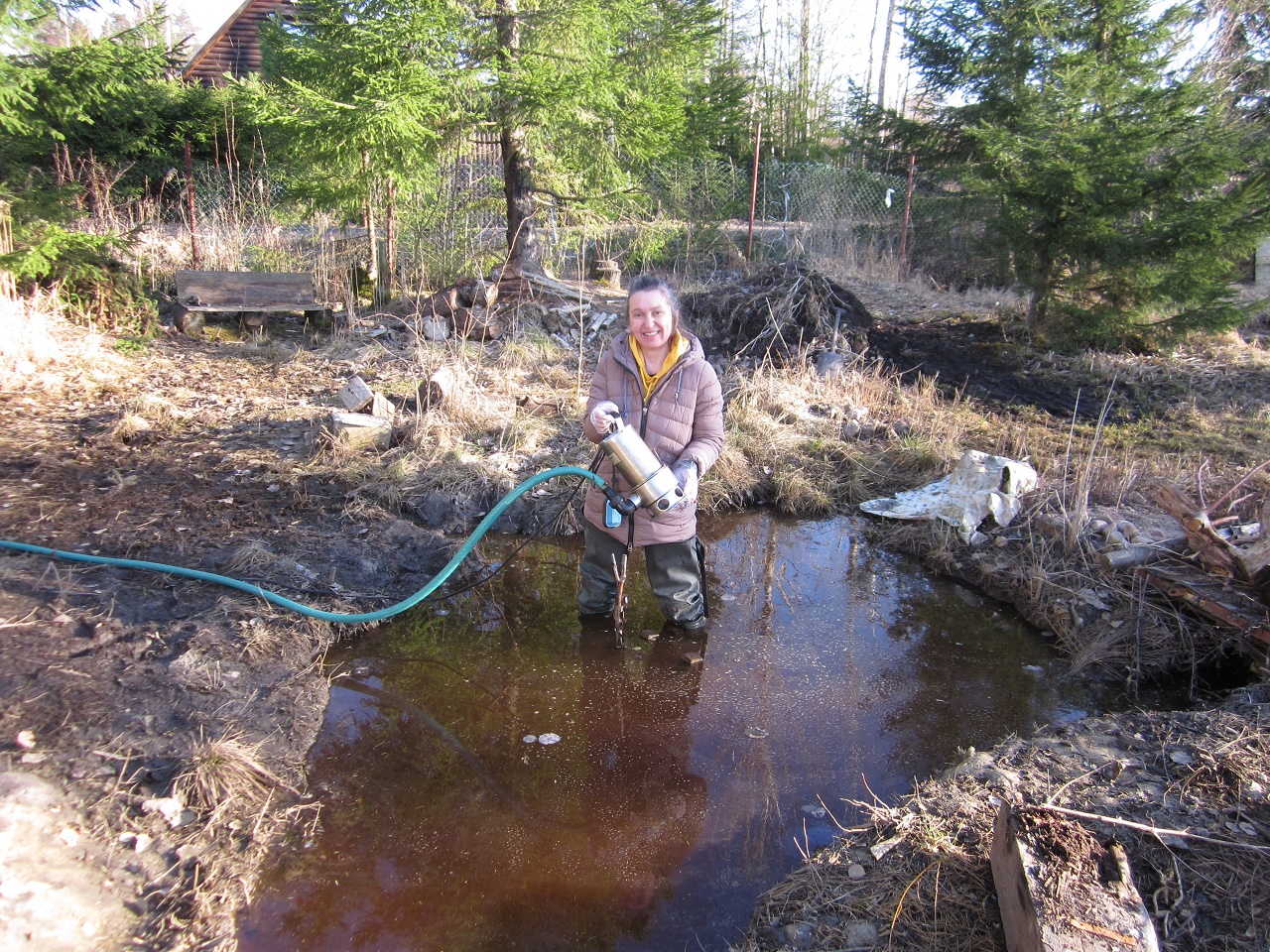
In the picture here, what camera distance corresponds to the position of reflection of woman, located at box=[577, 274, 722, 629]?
310 centimetres

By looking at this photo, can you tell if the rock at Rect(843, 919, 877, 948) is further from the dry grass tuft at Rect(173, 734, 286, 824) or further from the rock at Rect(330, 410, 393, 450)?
the rock at Rect(330, 410, 393, 450)

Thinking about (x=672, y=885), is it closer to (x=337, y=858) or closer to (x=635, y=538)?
(x=337, y=858)

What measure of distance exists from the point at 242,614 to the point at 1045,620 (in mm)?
3981

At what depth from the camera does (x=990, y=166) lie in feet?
26.5

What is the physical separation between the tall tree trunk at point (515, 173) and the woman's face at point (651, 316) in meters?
5.28

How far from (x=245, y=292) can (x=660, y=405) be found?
676 centimetres

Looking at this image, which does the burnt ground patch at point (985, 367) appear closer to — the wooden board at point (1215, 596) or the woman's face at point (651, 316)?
the wooden board at point (1215, 596)

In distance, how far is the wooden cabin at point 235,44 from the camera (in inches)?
719

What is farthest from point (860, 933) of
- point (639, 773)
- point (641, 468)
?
point (641, 468)

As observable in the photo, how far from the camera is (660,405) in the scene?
3.27m

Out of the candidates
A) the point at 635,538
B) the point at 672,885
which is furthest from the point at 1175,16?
the point at 672,885

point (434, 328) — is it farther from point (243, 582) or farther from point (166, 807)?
point (166, 807)

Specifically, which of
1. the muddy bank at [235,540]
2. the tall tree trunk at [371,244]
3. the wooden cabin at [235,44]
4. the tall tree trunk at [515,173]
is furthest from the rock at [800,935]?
the wooden cabin at [235,44]

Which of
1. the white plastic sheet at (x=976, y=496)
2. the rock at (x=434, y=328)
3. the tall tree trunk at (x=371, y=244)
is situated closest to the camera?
the white plastic sheet at (x=976, y=496)
